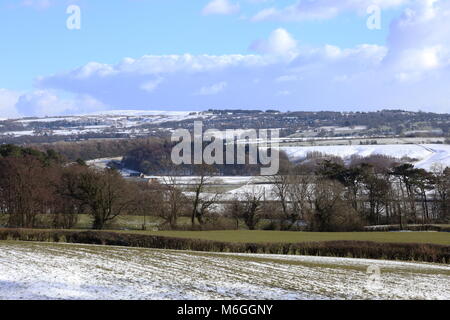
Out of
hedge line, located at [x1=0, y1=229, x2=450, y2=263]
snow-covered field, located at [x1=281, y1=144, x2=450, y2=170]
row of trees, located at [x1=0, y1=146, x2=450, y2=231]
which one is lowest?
hedge line, located at [x1=0, y1=229, x2=450, y2=263]

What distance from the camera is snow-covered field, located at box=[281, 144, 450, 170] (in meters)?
156

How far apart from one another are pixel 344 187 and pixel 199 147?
4835 centimetres

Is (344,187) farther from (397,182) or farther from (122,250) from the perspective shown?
(122,250)

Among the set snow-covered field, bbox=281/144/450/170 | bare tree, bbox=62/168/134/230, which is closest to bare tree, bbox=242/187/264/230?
bare tree, bbox=62/168/134/230

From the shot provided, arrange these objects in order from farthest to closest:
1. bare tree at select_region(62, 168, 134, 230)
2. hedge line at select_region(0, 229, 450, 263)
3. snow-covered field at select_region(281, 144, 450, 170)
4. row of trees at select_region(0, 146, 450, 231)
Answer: snow-covered field at select_region(281, 144, 450, 170), row of trees at select_region(0, 146, 450, 231), bare tree at select_region(62, 168, 134, 230), hedge line at select_region(0, 229, 450, 263)

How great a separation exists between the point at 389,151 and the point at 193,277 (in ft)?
518

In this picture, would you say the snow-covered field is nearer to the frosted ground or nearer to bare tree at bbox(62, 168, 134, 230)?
bare tree at bbox(62, 168, 134, 230)

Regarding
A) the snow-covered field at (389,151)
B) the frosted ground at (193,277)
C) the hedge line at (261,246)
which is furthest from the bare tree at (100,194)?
the snow-covered field at (389,151)

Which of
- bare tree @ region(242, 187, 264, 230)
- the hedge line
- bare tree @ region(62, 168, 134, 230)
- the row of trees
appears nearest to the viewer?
the hedge line

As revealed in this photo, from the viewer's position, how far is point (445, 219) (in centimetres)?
6656

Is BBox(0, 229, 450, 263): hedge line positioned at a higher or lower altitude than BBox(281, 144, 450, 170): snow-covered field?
lower

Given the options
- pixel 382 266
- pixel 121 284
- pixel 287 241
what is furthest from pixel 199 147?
pixel 121 284

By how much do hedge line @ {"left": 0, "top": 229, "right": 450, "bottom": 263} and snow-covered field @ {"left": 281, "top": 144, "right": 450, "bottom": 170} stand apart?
113965 mm

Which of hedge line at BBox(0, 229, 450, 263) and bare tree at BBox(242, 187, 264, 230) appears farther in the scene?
bare tree at BBox(242, 187, 264, 230)
